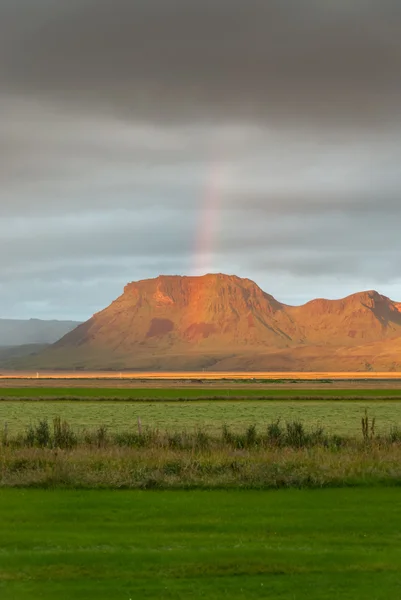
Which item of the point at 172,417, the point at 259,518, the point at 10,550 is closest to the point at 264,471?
the point at 259,518

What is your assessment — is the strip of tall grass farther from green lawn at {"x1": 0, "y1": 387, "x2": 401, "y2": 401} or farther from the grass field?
green lawn at {"x1": 0, "y1": 387, "x2": 401, "y2": 401}

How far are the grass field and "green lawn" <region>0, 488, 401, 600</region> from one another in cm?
2364

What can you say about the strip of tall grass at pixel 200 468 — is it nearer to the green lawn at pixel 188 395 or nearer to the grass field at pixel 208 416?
the grass field at pixel 208 416

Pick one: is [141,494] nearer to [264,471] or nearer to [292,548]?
[264,471]

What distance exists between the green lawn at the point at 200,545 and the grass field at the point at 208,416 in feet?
77.6

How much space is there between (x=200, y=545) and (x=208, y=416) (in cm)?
4407

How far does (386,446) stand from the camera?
1034 inches

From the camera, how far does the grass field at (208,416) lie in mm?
46406

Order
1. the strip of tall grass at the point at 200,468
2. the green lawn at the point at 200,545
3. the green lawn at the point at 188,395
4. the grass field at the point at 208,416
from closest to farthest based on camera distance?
the green lawn at the point at 200,545 < the strip of tall grass at the point at 200,468 < the grass field at the point at 208,416 < the green lawn at the point at 188,395

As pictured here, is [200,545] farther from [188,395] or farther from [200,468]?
[188,395]

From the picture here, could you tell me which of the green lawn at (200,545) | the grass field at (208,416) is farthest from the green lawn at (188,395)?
the green lawn at (200,545)

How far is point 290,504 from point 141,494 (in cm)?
375

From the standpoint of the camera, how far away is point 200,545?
13.0m

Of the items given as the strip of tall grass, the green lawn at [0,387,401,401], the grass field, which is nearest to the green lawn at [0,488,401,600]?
the strip of tall grass
